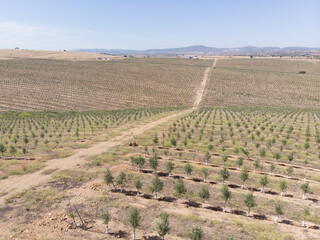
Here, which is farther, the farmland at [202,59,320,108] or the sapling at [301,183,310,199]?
the farmland at [202,59,320,108]

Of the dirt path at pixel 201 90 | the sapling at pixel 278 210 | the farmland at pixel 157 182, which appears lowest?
the farmland at pixel 157 182

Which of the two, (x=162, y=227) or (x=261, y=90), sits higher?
(x=261, y=90)

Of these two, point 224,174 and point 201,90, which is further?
point 201,90

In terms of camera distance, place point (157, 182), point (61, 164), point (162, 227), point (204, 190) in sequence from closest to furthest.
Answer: point (162, 227) < point (204, 190) < point (157, 182) < point (61, 164)

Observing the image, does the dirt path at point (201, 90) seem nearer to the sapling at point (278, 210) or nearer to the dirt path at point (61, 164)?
the dirt path at point (61, 164)

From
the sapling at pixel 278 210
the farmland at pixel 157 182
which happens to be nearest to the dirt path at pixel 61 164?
the farmland at pixel 157 182

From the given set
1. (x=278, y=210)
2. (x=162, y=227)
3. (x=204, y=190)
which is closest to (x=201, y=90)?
(x=204, y=190)

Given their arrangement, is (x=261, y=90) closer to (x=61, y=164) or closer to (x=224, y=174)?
(x=224, y=174)

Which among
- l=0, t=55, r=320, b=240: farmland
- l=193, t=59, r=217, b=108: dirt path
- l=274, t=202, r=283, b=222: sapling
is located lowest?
l=0, t=55, r=320, b=240: farmland

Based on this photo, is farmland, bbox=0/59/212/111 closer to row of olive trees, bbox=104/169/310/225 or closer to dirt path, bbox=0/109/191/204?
dirt path, bbox=0/109/191/204

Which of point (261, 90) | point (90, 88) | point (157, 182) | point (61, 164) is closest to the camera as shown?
point (157, 182)

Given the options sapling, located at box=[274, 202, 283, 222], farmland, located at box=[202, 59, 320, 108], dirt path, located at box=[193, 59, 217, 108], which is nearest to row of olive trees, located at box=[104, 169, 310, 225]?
sapling, located at box=[274, 202, 283, 222]

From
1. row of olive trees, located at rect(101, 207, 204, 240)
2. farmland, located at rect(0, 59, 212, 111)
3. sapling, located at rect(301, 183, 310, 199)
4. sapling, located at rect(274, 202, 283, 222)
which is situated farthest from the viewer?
farmland, located at rect(0, 59, 212, 111)
